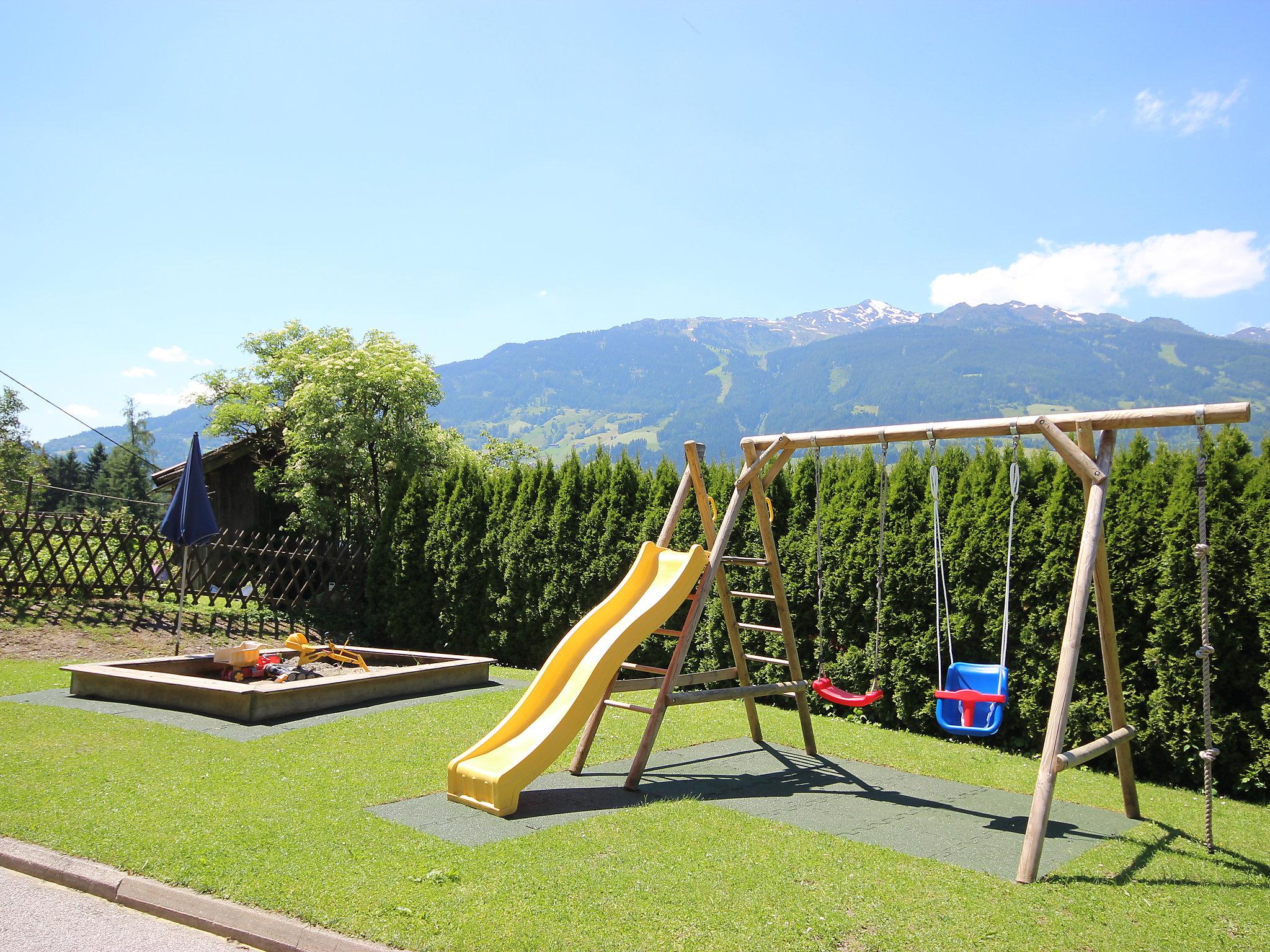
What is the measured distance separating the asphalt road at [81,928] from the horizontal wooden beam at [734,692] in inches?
129

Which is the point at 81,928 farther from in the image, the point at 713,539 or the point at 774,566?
the point at 774,566

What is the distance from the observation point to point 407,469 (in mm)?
15609

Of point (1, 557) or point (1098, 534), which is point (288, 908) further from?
point (1, 557)

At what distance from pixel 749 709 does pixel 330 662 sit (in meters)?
5.66

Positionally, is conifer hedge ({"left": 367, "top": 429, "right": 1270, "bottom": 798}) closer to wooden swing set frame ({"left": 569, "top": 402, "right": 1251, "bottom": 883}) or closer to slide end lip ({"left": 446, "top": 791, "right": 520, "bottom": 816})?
wooden swing set frame ({"left": 569, "top": 402, "right": 1251, "bottom": 883})

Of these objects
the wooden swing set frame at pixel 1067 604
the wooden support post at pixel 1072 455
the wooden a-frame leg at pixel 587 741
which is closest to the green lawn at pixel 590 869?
the wooden swing set frame at pixel 1067 604

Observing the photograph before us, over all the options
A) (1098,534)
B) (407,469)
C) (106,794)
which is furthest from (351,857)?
(407,469)

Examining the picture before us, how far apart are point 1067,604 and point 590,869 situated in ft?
18.5

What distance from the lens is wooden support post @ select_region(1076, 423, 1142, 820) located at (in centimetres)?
559

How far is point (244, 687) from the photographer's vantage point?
814 cm

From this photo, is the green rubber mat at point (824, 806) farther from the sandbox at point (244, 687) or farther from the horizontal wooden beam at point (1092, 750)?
the sandbox at point (244, 687)

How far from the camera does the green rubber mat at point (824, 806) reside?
16.8 feet

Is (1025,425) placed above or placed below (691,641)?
above

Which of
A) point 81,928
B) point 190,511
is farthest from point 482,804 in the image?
point 190,511
